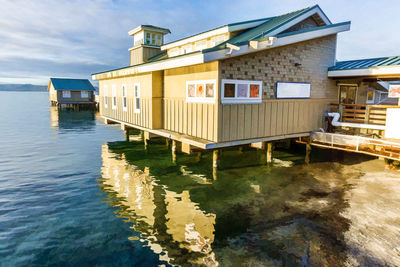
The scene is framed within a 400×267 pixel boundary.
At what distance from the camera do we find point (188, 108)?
13656mm

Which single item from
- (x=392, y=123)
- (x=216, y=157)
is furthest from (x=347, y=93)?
(x=216, y=157)

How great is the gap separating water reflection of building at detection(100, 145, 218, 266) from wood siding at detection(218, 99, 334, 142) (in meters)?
3.66

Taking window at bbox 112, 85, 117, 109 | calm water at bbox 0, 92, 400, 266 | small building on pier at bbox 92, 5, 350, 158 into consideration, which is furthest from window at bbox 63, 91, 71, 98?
small building on pier at bbox 92, 5, 350, 158

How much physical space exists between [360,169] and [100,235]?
531 inches

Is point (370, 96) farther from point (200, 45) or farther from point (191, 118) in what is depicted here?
point (191, 118)

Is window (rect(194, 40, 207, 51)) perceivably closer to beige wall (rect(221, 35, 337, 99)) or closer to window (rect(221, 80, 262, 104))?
beige wall (rect(221, 35, 337, 99))

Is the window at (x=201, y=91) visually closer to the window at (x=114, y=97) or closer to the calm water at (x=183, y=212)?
the calm water at (x=183, y=212)

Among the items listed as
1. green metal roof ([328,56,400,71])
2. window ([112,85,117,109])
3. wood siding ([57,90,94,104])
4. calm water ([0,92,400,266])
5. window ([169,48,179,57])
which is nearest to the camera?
calm water ([0,92,400,266])

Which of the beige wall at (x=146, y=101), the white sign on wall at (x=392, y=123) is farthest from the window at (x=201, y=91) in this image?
the white sign on wall at (x=392, y=123)

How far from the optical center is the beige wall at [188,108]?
12016mm

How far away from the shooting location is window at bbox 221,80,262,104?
11.9 metres

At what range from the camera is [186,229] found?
8.51 meters

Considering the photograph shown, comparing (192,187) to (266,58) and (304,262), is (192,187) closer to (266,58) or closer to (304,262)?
(304,262)

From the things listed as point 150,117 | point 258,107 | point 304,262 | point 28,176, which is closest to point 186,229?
point 304,262
